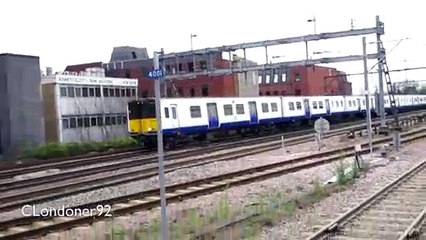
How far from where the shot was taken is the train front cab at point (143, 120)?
28656 mm

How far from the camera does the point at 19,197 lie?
13477 mm

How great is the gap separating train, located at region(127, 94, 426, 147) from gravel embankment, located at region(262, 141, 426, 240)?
972cm

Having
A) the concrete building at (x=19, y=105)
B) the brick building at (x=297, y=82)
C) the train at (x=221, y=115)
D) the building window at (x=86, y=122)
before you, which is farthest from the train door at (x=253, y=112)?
the brick building at (x=297, y=82)

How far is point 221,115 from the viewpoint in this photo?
1305 inches

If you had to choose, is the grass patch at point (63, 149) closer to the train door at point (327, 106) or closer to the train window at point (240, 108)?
the train window at point (240, 108)

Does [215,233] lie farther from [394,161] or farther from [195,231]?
[394,161]

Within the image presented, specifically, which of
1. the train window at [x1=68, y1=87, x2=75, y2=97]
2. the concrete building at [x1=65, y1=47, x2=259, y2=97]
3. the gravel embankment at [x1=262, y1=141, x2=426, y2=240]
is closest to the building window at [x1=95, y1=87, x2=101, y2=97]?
the train window at [x1=68, y1=87, x2=75, y2=97]

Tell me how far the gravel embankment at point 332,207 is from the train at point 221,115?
972 centimetres

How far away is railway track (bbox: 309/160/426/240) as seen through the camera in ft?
27.5

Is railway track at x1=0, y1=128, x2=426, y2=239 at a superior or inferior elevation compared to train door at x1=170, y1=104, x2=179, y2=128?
inferior

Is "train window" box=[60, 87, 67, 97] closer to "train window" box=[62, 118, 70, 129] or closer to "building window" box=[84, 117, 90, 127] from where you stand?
"train window" box=[62, 118, 70, 129]

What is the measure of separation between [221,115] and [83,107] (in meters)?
10.2

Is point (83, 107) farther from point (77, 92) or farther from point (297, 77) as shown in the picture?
point (297, 77)

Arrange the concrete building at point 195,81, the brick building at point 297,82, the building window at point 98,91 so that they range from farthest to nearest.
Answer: the brick building at point 297,82
the concrete building at point 195,81
the building window at point 98,91
